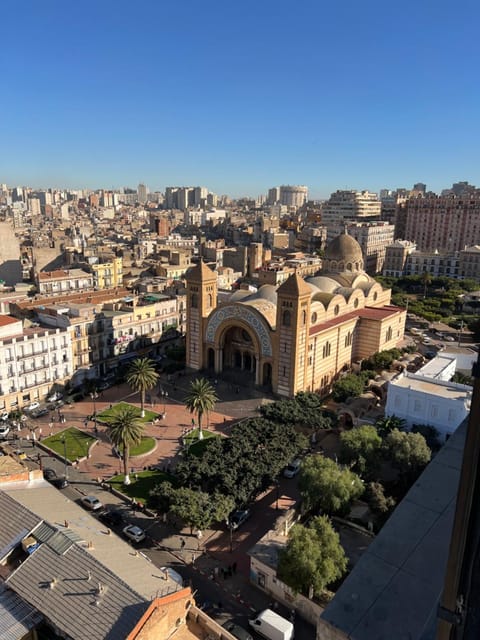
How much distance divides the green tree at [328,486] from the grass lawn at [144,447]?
53.1 feet

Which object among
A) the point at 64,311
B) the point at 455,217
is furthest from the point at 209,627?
the point at 455,217

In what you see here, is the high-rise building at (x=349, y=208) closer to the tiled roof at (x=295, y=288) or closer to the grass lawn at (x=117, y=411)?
the tiled roof at (x=295, y=288)

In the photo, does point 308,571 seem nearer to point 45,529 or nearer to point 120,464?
point 45,529

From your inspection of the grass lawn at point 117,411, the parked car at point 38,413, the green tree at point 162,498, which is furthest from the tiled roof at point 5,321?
the green tree at point 162,498

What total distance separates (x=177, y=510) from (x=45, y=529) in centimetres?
759

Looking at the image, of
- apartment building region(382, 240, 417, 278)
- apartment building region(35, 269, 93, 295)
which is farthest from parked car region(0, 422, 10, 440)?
apartment building region(382, 240, 417, 278)

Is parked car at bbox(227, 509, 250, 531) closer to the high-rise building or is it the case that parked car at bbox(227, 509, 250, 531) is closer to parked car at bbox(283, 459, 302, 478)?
parked car at bbox(283, 459, 302, 478)

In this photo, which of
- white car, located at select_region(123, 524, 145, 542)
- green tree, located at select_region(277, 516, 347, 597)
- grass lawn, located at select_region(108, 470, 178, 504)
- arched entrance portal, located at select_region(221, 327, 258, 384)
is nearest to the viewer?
green tree, located at select_region(277, 516, 347, 597)

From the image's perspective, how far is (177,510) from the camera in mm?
28891

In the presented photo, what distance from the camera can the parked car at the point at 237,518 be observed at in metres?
→ 31.8

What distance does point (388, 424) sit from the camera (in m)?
39.5

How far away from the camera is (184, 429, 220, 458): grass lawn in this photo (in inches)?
1619

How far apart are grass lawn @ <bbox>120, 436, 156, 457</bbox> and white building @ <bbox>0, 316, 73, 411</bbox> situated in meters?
14.6

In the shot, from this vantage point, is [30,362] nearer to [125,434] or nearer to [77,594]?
[125,434]
